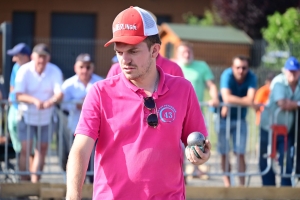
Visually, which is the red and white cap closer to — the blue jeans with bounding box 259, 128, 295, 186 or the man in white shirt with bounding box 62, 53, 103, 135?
the man in white shirt with bounding box 62, 53, 103, 135

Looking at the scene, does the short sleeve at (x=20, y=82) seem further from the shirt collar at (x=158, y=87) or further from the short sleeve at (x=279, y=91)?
the shirt collar at (x=158, y=87)

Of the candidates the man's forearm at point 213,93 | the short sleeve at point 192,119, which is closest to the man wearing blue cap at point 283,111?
the man's forearm at point 213,93

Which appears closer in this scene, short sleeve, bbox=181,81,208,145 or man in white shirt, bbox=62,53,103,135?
short sleeve, bbox=181,81,208,145

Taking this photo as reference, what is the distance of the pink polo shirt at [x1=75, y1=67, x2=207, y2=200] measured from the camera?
3.85 metres

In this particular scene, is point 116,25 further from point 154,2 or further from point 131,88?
point 154,2

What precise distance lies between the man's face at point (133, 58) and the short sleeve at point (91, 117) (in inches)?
8.3

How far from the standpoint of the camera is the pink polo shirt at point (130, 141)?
3848 millimetres

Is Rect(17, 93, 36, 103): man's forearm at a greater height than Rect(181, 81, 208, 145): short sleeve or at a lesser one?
lesser

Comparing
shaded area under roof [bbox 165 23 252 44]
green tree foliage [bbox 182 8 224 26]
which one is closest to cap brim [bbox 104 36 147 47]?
shaded area under roof [bbox 165 23 252 44]

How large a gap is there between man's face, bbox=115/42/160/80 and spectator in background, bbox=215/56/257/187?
19.1 feet

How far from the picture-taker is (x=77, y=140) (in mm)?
3822

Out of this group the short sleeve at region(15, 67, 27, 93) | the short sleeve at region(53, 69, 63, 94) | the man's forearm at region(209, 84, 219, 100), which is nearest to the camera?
the short sleeve at region(15, 67, 27, 93)

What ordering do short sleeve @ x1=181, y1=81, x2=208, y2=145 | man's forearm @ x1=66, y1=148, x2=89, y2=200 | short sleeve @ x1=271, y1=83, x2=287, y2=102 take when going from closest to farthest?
man's forearm @ x1=66, y1=148, x2=89, y2=200
short sleeve @ x1=181, y1=81, x2=208, y2=145
short sleeve @ x1=271, y1=83, x2=287, y2=102

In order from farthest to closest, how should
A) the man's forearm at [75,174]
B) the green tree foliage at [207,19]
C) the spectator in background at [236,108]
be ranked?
the green tree foliage at [207,19]
the spectator in background at [236,108]
the man's forearm at [75,174]
